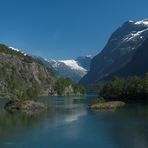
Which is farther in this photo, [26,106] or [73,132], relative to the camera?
[26,106]

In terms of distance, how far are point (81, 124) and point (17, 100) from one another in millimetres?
64241

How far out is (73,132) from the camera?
10019 centimetres

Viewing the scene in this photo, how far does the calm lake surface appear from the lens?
82.6 meters

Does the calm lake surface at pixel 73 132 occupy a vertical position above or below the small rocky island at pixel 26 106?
below

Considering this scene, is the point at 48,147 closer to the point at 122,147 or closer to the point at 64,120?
the point at 122,147

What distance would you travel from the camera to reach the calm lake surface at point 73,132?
271 ft

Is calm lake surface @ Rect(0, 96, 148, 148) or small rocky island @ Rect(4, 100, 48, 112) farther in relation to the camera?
small rocky island @ Rect(4, 100, 48, 112)

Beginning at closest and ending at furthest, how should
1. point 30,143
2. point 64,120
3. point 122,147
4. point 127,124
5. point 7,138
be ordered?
point 122,147 → point 30,143 → point 7,138 → point 127,124 → point 64,120

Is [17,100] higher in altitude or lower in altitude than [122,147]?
higher

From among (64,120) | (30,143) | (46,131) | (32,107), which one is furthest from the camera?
(32,107)

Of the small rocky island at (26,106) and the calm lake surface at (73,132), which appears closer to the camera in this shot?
the calm lake surface at (73,132)

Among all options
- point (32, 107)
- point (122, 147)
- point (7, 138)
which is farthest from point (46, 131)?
point (32, 107)

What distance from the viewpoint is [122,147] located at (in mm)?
77938

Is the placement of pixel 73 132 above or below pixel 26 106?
below
